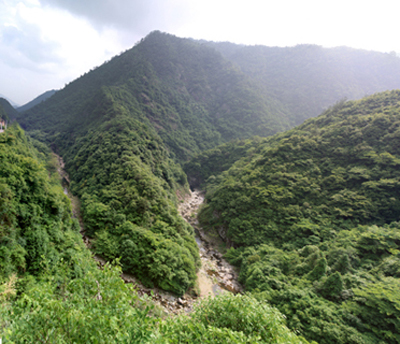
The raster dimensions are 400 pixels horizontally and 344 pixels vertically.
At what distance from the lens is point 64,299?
630cm

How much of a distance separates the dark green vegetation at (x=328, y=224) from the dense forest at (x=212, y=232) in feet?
0.51

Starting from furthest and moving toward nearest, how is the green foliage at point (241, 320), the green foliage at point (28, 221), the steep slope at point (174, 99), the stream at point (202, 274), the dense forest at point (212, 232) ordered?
the steep slope at point (174, 99)
the stream at point (202, 274)
the green foliage at point (28, 221)
the green foliage at point (241, 320)
the dense forest at point (212, 232)

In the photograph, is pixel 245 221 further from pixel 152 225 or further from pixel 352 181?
pixel 352 181

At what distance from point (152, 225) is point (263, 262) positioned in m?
14.2

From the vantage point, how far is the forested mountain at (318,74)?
400 feet

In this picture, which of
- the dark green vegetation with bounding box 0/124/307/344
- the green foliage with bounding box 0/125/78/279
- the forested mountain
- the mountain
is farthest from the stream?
the forested mountain

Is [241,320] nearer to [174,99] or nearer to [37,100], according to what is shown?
[174,99]

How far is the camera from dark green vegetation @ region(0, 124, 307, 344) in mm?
4273

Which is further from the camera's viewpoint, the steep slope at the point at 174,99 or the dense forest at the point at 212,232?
the steep slope at the point at 174,99

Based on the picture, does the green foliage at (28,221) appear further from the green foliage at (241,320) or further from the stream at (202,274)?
the green foliage at (241,320)

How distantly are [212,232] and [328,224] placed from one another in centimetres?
1821

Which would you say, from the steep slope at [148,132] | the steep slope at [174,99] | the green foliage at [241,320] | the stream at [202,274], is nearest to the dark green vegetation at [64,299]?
the green foliage at [241,320]

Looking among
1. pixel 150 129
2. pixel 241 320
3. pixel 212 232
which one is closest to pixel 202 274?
pixel 212 232

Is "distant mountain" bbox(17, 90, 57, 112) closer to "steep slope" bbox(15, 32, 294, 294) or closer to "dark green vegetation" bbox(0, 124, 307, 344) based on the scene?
"steep slope" bbox(15, 32, 294, 294)
